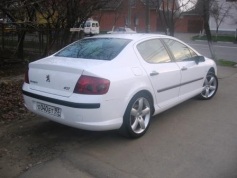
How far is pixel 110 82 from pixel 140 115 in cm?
85

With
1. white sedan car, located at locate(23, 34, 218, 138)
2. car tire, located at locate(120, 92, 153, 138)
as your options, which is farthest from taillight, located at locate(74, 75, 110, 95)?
car tire, located at locate(120, 92, 153, 138)

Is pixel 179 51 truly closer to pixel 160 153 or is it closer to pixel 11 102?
pixel 160 153

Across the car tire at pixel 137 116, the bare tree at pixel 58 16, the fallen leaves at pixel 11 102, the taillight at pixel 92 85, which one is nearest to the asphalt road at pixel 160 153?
the car tire at pixel 137 116

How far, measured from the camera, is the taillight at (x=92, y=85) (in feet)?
12.5

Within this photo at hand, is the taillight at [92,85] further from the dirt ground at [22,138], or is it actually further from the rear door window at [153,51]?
the rear door window at [153,51]

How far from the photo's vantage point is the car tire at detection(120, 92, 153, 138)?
165 inches

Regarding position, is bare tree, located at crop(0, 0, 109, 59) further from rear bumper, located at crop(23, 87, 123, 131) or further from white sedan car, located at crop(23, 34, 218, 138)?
rear bumper, located at crop(23, 87, 123, 131)

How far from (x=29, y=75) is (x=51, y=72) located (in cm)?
48

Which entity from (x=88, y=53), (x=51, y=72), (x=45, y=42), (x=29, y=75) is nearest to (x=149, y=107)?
(x=88, y=53)

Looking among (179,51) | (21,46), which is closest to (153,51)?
(179,51)

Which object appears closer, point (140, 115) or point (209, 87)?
point (140, 115)

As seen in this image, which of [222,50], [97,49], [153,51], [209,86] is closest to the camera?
[97,49]

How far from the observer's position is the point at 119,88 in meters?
3.99

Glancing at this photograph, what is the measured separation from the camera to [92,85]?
3.81 meters
